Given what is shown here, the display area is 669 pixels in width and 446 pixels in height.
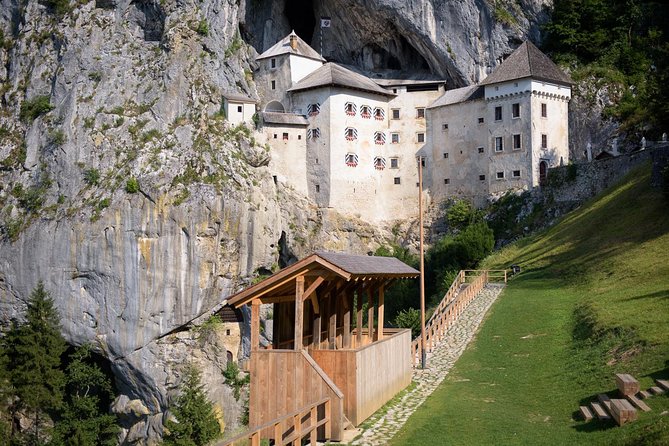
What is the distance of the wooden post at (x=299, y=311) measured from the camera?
1648cm

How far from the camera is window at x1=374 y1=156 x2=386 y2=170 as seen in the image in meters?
60.1

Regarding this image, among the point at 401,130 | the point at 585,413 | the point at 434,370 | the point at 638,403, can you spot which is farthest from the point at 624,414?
the point at 401,130

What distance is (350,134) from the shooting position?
59.1 metres

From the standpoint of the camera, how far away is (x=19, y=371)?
4788cm

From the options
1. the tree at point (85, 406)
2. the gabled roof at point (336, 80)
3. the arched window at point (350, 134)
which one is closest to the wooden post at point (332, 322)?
the tree at point (85, 406)

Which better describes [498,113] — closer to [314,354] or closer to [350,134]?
[350,134]

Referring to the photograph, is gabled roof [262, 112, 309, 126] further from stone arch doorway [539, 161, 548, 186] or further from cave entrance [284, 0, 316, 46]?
stone arch doorway [539, 161, 548, 186]

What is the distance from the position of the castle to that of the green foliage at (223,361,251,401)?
1430 cm

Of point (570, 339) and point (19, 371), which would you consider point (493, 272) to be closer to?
point (570, 339)

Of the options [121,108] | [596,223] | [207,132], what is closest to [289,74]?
[207,132]

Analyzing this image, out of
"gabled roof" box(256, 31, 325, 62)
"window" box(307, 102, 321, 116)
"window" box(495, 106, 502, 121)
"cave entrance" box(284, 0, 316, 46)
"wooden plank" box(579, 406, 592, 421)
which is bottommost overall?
"wooden plank" box(579, 406, 592, 421)

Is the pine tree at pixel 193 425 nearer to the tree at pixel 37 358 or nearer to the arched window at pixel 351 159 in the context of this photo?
the tree at pixel 37 358

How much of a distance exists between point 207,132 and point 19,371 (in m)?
21.0

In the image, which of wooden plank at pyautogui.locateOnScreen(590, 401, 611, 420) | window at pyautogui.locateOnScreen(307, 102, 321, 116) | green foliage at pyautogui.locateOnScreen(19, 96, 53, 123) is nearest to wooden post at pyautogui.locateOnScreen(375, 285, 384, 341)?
wooden plank at pyautogui.locateOnScreen(590, 401, 611, 420)
